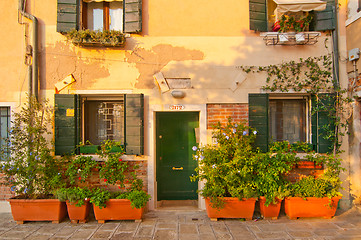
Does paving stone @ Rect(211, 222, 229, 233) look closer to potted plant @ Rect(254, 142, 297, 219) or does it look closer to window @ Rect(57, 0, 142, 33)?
potted plant @ Rect(254, 142, 297, 219)

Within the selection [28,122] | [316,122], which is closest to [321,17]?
[316,122]

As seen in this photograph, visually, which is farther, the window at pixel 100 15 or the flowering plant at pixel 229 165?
the window at pixel 100 15

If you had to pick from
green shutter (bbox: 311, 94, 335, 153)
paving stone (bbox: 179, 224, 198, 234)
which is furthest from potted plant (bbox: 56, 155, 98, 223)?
green shutter (bbox: 311, 94, 335, 153)

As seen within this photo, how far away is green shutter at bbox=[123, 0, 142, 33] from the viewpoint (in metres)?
4.98

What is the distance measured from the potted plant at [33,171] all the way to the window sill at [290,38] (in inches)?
190

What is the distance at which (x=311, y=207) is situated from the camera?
175 inches

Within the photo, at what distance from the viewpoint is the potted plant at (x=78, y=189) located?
4.35 m

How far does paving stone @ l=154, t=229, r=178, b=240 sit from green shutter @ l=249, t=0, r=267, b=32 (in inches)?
167

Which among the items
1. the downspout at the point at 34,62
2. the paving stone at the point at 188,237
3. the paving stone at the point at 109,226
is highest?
the downspout at the point at 34,62

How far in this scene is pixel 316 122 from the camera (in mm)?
4984

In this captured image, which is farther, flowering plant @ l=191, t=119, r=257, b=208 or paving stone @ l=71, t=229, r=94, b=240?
flowering plant @ l=191, t=119, r=257, b=208

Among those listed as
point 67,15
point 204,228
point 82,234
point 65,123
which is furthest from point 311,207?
point 67,15

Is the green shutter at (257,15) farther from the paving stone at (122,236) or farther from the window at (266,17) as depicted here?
the paving stone at (122,236)

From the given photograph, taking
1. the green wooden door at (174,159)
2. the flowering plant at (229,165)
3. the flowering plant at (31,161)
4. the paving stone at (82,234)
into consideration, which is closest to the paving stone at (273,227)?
the flowering plant at (229,165)
